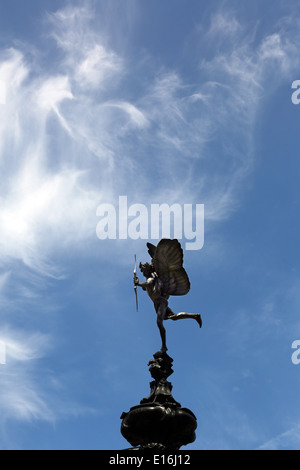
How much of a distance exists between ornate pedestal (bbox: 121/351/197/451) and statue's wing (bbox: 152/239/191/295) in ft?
11.8

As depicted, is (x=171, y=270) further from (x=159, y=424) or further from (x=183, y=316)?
→ (x=159, y=424)

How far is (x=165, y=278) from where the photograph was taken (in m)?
18.7

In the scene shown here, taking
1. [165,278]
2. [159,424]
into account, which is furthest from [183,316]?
[159,424]

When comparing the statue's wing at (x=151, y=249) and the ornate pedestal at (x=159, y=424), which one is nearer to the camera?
the ornate pedestal at (x=159, y=424)

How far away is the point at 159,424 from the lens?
50.3 feet

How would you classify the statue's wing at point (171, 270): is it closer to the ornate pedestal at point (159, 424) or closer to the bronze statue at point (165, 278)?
the bronze statue at point (165, 278)

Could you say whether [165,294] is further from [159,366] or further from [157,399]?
[157,399]

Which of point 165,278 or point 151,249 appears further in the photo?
point 151,249

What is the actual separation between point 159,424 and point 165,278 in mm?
4892

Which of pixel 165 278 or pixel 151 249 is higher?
pixel 151 249

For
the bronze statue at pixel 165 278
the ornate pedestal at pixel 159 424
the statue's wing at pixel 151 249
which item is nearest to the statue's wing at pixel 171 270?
the bronze statue at pixel 165 278

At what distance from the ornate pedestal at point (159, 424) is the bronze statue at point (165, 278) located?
2.94 m

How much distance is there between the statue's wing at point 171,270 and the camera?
60.6 ft
